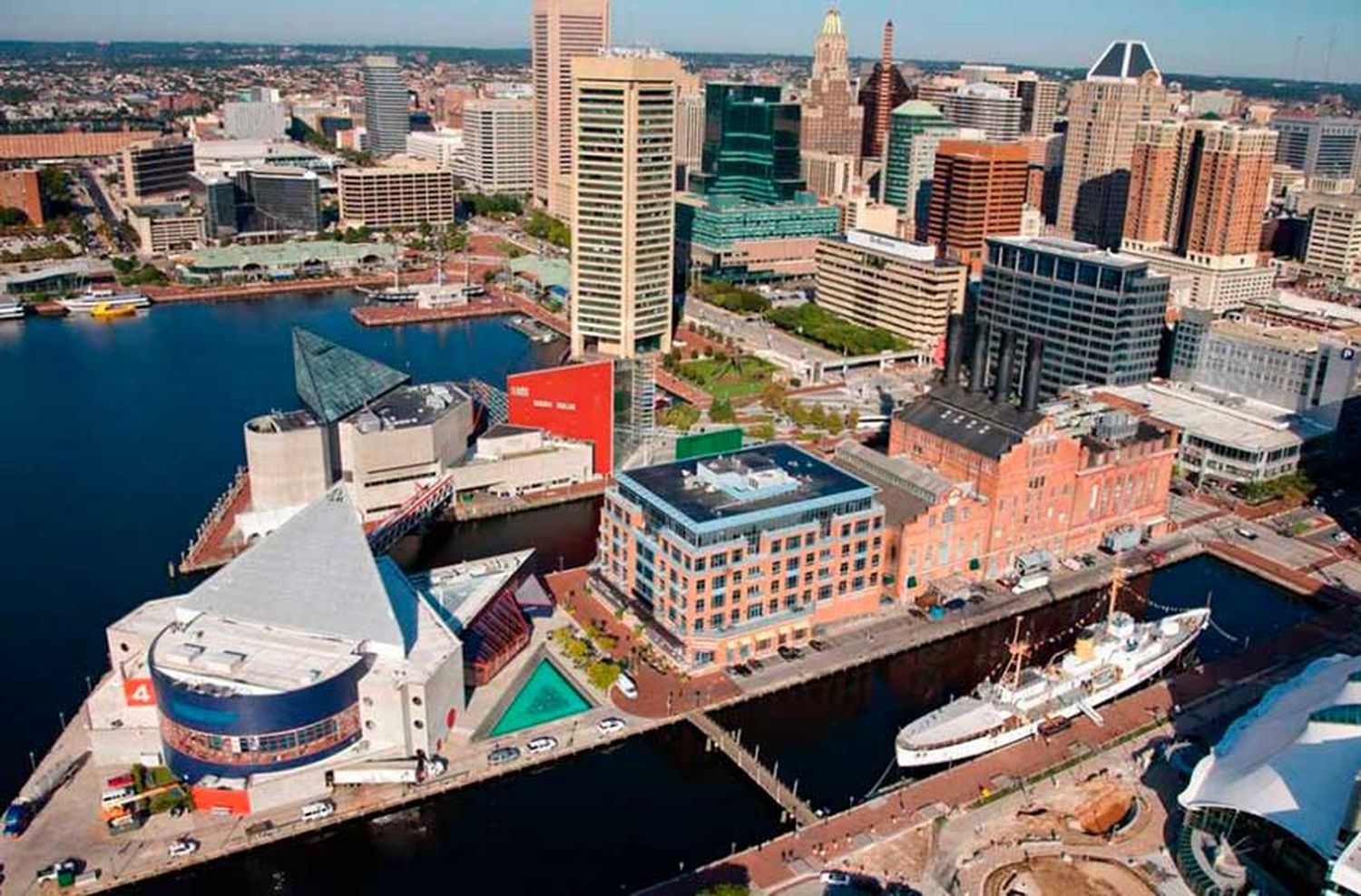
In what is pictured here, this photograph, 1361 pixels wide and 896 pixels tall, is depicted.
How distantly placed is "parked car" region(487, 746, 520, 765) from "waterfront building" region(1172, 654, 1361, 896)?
33.2 metres

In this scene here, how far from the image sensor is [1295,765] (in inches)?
2013

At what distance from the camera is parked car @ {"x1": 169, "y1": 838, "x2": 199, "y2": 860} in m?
52.8

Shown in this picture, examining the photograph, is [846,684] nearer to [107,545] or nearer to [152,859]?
[152,859]

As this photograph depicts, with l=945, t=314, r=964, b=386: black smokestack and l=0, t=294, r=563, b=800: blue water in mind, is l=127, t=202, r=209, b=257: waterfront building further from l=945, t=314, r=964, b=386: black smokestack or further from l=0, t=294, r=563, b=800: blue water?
l=945, t=314, r=964, b=386: black smokestack

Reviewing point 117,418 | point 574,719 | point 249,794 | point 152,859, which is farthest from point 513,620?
point 117,418

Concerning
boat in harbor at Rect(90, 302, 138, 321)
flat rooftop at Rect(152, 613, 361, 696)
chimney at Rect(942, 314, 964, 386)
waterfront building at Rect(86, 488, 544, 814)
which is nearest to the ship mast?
chimney at Rect(942, 314, 964, 386)

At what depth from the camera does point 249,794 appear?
183 feet

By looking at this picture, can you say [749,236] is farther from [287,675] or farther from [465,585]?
[287,675]

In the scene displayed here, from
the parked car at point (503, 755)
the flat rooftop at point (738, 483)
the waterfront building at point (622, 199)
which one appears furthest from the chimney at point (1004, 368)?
the waterfront building at point (622, 199)

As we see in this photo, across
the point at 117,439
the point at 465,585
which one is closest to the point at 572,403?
the point at 465,585

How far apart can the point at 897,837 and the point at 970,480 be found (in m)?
33.9

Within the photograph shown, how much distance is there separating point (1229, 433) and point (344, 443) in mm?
77864

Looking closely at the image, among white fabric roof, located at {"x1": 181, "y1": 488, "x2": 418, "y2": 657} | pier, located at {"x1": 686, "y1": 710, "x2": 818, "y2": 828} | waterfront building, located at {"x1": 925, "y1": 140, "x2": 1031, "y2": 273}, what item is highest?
Answer: waterfront building, located at {"x1": 925, "y1": 140, "x2": 1031, "y2": 273}

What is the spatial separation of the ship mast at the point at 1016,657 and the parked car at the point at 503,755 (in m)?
28.0
